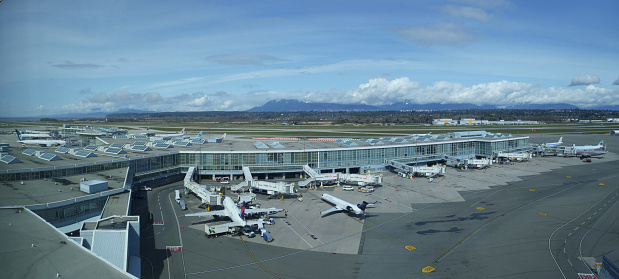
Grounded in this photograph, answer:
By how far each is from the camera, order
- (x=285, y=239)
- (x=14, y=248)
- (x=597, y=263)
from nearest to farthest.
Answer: (x=14, y=248)
(x=597, y=263)
(x=285, y=239)

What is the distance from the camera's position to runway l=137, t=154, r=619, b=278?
3744 cm

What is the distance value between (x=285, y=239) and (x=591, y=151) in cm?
12591

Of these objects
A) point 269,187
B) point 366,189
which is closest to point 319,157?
point 366,189

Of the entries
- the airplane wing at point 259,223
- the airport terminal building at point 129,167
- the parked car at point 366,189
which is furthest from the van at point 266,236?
the parked car at point 366,189

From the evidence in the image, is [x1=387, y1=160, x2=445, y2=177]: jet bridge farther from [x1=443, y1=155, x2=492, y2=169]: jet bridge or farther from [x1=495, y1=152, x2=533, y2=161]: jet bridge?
[x1=495, y1=152, x2=533, y2=161]: jet bridge

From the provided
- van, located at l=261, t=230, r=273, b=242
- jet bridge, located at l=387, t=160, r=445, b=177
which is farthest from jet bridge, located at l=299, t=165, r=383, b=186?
van, located at l=261, t=230, r=273, b=242

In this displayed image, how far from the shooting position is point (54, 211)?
138 feet

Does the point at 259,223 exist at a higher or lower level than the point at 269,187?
lower

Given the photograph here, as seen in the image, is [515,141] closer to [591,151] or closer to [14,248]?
[591,151]

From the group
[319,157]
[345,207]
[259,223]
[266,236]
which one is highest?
[319,157]

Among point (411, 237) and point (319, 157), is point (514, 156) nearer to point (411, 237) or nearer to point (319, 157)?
point (319, 157)

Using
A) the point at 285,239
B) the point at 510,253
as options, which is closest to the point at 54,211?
the point at 285,239

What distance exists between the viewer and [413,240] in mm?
45938

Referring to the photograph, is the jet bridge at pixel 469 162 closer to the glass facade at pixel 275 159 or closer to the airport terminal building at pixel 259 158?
the airport terminal building at pixel 259 158
